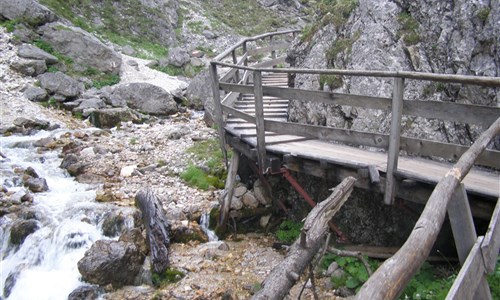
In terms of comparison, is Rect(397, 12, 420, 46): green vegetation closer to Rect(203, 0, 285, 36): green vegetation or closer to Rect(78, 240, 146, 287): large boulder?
Rect(78, 240, 146, 287): large boulder

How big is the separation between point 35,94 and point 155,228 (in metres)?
10.6

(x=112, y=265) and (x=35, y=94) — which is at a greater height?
(x=35, y=94)

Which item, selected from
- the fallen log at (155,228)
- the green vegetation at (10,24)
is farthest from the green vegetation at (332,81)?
the green vegetation at (10,24)

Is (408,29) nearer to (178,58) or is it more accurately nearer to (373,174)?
(373,174)

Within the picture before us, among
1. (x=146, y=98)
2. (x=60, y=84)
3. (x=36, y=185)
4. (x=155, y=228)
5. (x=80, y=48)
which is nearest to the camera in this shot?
(x=155, y=228)

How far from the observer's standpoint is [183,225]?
8266mm

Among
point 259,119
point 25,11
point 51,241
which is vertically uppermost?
point 25,11

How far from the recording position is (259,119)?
22.4ft

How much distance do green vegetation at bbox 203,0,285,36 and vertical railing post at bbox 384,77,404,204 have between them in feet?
92.2

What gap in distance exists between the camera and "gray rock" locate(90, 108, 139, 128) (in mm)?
14734

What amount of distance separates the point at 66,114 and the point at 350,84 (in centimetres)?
1145

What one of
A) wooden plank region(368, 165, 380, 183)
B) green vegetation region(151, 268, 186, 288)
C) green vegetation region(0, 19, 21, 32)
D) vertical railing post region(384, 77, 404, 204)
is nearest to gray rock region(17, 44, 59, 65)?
green vegetation region(0, 19, 21, 32)

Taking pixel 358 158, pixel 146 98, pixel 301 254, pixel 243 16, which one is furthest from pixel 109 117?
pixel 243 16

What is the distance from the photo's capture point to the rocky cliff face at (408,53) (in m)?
6.66
